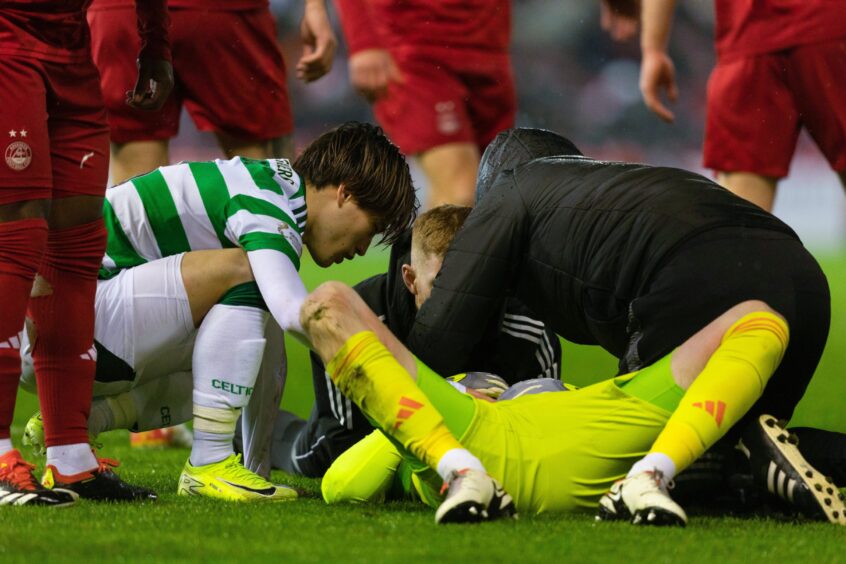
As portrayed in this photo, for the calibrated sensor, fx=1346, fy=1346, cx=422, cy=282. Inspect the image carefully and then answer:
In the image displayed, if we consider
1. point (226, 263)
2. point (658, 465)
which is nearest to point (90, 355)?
point (226, 263)

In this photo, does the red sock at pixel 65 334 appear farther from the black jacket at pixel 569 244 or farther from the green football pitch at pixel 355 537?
the black jacket at pixel 569 244

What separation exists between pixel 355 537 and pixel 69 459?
2.53 feet

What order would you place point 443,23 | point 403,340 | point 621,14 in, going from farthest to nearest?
point 443,23
point 621,14
point 403,340

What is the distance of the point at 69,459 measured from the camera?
107 inches

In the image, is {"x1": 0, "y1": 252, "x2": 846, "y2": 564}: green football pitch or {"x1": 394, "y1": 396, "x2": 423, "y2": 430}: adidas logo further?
{"x1": 394, "y1": 396, "x2": 423, "y2": 430}: adidas logo

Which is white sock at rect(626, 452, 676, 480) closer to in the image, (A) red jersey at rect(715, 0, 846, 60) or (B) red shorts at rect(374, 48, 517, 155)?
(A) red jersey at rect(715, 0, 846, 60)

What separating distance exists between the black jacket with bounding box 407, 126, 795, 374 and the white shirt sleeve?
0.42 meters

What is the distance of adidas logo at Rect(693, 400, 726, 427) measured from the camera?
7.79 feet

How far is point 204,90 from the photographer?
15.2 feet

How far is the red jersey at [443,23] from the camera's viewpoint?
535 centimetres

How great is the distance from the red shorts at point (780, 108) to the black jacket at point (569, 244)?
1827 millimetres

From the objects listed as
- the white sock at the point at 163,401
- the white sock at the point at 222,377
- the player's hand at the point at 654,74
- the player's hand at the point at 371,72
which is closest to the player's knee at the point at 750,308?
the white sock at the point at 222,377

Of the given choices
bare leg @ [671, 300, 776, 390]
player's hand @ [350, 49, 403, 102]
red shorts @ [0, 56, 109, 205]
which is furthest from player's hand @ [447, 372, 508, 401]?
player's hand @ [350, 49, 403, 102]

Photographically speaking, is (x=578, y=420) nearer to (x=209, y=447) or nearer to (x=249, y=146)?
(x=209, y=447)
